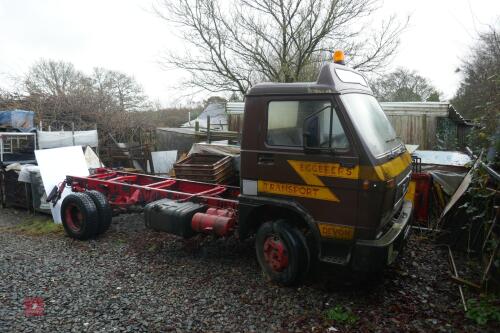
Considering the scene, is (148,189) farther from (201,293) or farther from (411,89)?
(411,89)

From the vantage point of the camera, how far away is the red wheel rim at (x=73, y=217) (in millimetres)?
6498

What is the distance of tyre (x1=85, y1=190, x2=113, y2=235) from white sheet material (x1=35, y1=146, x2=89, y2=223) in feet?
5.99

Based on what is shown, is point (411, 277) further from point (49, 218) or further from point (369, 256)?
→ point (49, 218)

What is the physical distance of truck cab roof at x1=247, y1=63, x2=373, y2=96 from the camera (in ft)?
12.8

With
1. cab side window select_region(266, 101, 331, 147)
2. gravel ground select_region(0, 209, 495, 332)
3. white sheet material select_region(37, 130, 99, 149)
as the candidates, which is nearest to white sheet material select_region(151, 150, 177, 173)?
white sheet material select_region(37, 130, 99, 149)

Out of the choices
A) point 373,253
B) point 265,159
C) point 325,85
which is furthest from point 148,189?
point 373,253

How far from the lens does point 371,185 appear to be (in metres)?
3.64

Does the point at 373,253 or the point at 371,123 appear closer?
the point at 373,253

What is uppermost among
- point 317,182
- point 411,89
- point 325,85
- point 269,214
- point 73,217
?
point 411,89

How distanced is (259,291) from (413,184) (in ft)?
12.8

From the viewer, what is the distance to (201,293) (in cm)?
430

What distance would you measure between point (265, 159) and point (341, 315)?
187 centimetres

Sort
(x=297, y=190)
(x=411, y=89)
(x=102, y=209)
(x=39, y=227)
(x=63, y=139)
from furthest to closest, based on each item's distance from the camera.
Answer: (x=411, y=89), (x=63, y=139), (x=39, y=227), (x=102, y=209), (x=297, y=190)

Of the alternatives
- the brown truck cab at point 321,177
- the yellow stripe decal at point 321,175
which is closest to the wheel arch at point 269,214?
the brown truck cab at point 321,177
